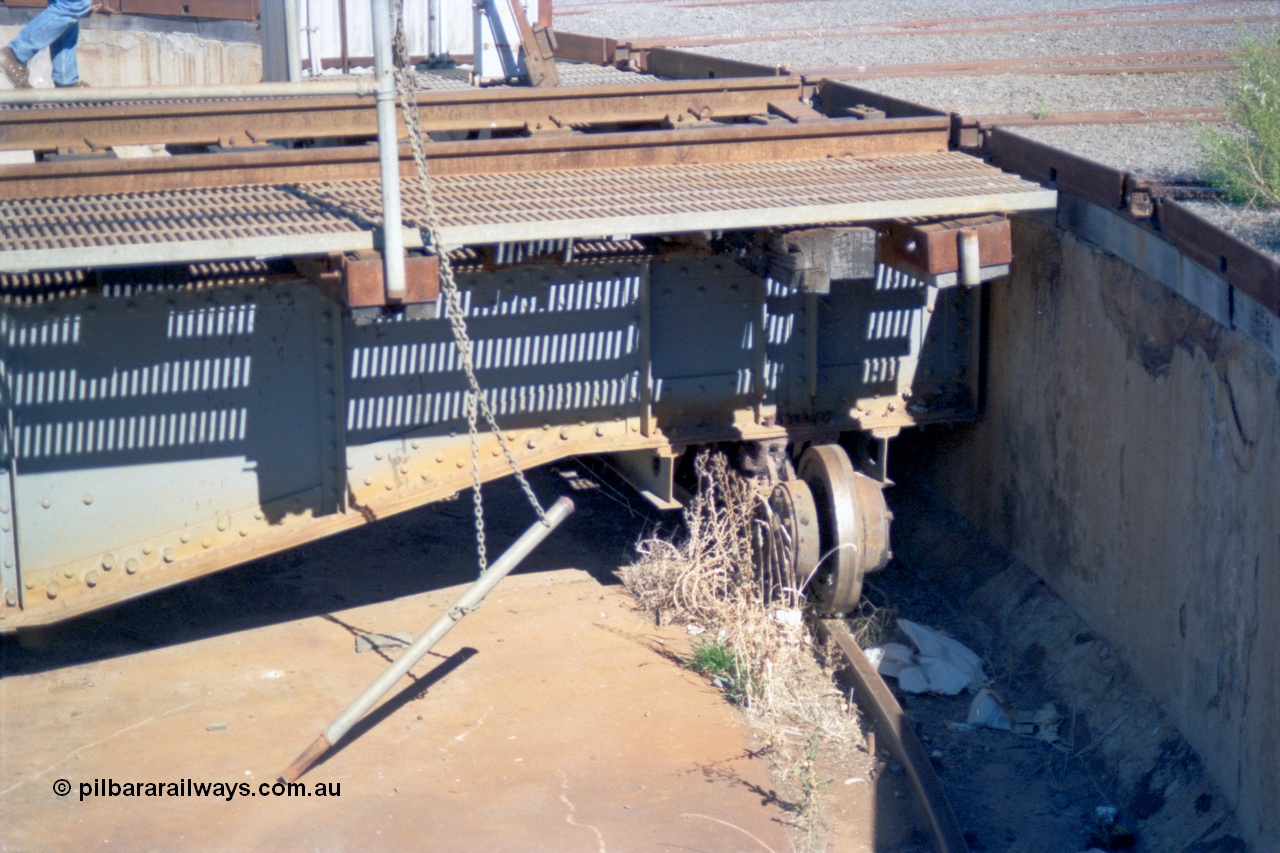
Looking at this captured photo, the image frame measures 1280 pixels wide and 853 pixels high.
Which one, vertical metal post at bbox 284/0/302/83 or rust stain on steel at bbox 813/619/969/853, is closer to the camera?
rust stain on steel at bbox 813/619/969/853

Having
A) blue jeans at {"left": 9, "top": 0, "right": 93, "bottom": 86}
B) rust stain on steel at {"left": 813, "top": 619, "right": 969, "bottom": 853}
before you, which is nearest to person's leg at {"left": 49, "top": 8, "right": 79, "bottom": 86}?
blue jeans at {"left": 9, "top": 0, "right": 93, "bottom": 86}

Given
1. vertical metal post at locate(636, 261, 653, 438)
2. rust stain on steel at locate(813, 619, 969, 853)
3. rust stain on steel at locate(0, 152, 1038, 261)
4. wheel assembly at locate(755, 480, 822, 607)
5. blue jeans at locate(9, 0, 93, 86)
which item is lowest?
rust stain on steel at locate(813, 619, 969, 853)

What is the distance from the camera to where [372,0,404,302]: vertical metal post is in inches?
178

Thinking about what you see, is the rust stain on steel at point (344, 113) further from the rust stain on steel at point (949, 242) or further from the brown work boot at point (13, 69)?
the brown work boot at point (13, 69)

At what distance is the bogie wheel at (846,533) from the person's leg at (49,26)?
751cm

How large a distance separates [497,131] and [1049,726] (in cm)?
465

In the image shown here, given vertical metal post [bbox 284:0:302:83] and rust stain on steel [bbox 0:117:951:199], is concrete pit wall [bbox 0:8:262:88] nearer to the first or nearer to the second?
vertical metal post [bbox 284:0:302:83]

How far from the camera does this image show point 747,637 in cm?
618

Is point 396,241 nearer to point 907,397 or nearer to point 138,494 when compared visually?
point 138,494

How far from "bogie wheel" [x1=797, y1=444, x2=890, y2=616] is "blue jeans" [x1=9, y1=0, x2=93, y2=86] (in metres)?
7.53

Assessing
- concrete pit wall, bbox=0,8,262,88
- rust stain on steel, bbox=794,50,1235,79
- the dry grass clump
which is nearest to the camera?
the dry grass clump

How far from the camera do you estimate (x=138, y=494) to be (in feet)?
18.5

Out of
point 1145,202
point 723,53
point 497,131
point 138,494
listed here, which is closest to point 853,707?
point 1145,202

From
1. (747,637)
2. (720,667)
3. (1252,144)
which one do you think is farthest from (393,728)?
(1252,144)
